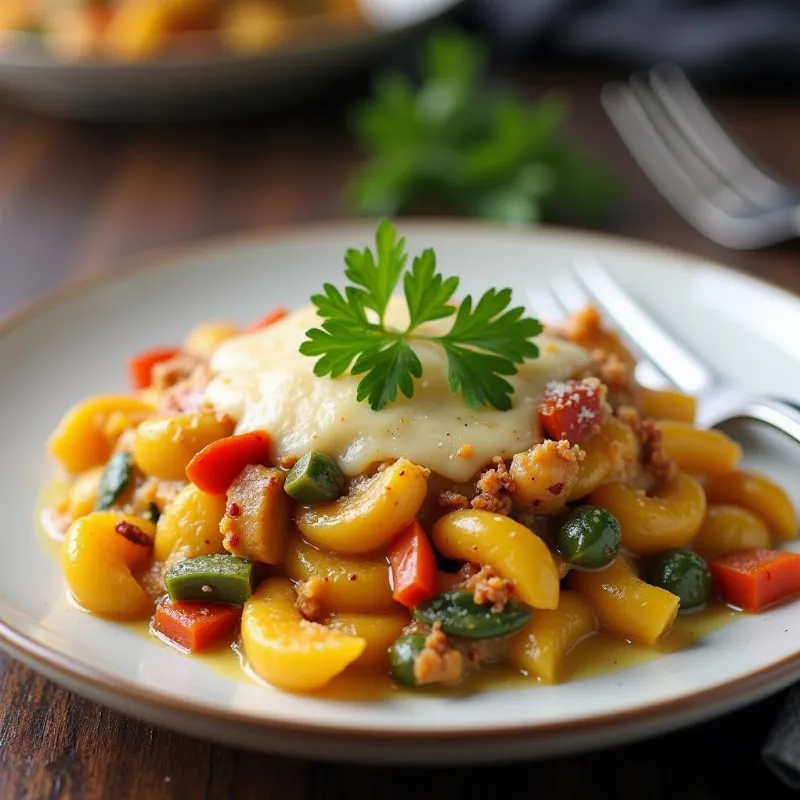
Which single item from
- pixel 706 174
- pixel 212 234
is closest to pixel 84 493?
pixel 212 234

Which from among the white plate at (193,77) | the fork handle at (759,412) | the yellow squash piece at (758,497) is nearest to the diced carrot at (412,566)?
the yellow squash piece at (758,497)

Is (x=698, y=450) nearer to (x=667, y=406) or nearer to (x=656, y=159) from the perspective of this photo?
(x=667, y=406)

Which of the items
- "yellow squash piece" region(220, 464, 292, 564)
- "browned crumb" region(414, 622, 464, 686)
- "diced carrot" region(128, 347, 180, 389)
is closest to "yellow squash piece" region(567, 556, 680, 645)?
"browned crumb" region(414, 622, 464, 686)

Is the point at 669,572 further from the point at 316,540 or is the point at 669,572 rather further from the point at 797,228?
the point at 797,228

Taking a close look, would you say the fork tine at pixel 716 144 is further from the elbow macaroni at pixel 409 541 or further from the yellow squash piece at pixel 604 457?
the yellow squash piece at pixel 604 457

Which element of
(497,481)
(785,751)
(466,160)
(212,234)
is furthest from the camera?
(212,234)
